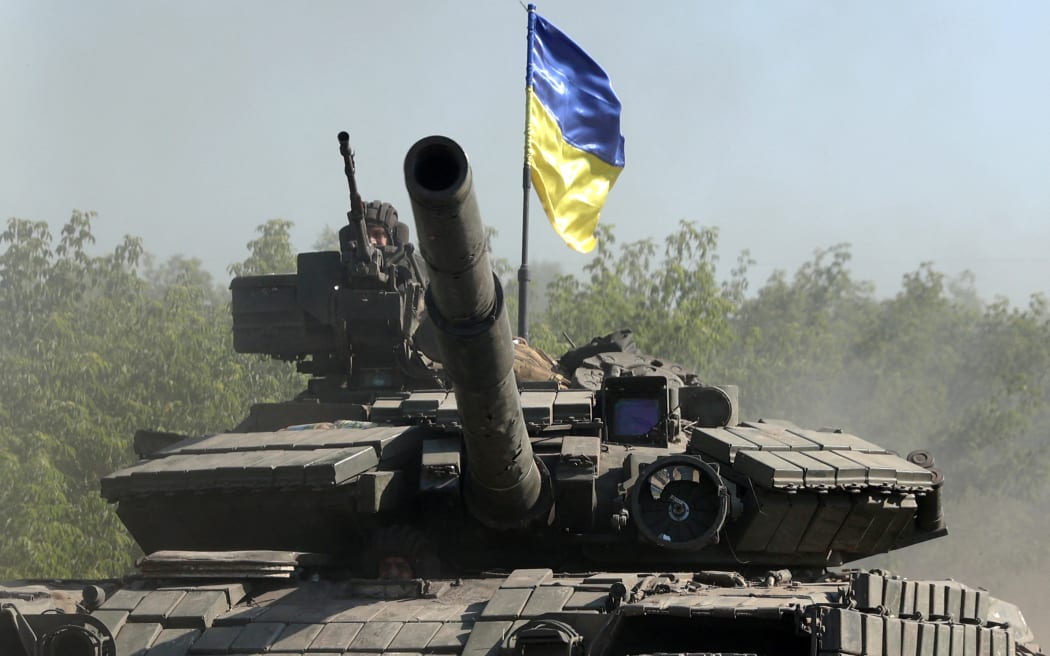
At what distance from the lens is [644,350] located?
35.9m

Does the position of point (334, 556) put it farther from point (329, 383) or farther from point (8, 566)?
point (8, 566)

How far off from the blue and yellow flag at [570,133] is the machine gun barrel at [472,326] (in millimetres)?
8910

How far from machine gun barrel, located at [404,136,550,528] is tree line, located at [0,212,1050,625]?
47.7 feet

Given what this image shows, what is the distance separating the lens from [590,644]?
30.5ft

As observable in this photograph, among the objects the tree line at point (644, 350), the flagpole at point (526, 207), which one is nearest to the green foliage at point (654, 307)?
the tree line at point (644, 350)

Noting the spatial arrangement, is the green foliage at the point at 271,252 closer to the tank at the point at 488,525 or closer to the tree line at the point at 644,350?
the tree line at the point at 644,350

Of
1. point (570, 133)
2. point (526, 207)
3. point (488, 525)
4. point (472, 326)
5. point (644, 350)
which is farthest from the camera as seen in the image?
point (644, 350)

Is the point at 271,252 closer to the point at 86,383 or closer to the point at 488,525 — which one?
the point at 86,383

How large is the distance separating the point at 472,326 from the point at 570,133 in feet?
38.0

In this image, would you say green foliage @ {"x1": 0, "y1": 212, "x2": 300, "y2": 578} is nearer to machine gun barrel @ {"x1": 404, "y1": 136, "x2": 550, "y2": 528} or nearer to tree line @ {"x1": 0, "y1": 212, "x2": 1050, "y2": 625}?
tree line @ {"x1": 0, "y1": 212, "x2": 1050, "y2": 625}

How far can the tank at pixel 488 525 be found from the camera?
9.16 metres

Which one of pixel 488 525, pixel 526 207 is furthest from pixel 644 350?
pixel 488 525

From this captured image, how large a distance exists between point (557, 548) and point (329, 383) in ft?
13.9

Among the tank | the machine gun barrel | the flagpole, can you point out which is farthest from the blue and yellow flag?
the machine gun barrel
